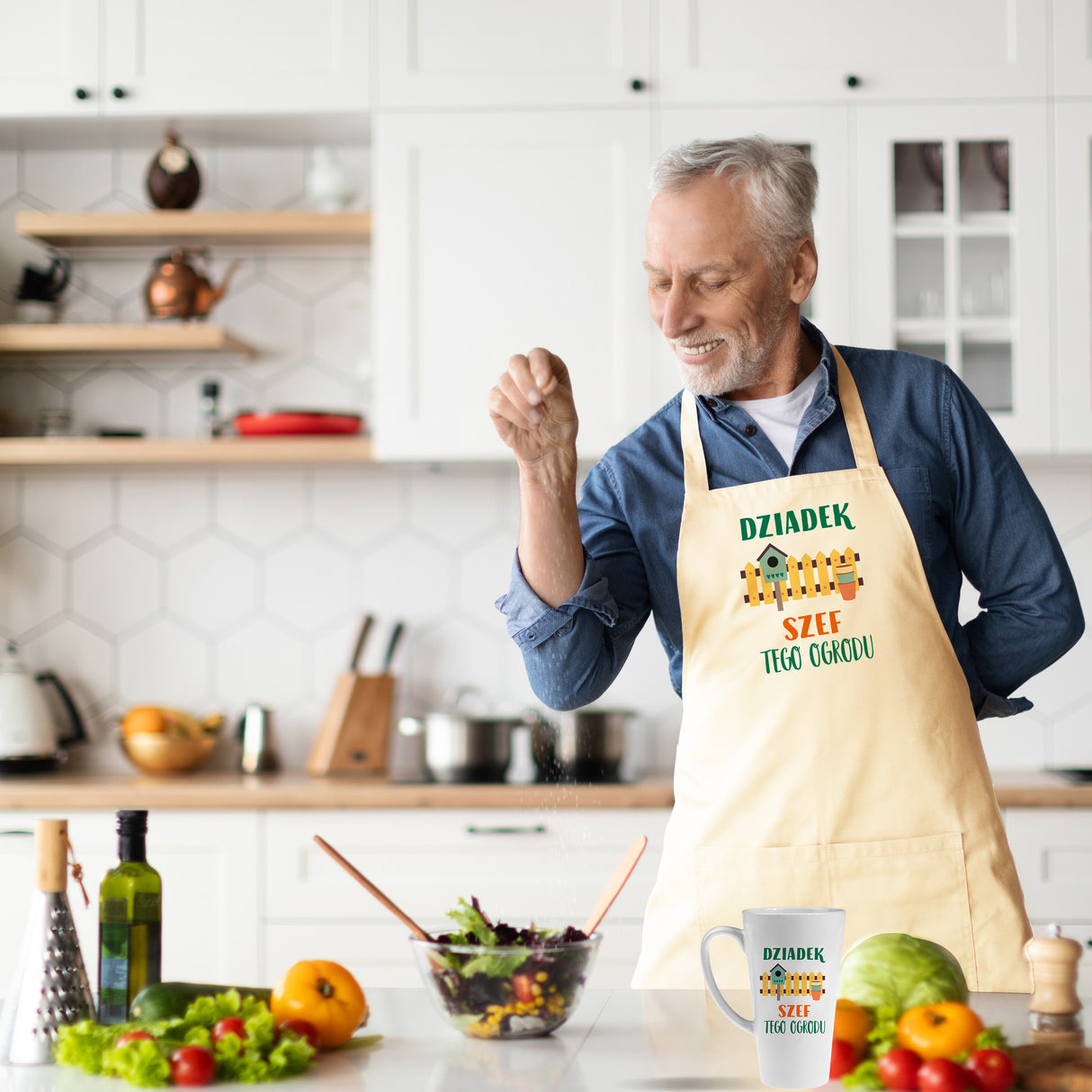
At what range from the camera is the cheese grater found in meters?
0.94

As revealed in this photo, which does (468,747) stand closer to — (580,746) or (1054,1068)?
(580,746)

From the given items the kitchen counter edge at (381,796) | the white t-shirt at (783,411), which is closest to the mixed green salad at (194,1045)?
the white t-shirt at (783,411)

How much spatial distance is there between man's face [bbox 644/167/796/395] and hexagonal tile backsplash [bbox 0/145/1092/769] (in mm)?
1510

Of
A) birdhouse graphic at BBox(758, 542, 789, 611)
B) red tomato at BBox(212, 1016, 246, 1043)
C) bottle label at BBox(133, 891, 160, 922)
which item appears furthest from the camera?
birdhouse graphic at BBox(758, 542, 789, 611)

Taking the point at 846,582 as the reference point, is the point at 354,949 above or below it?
below

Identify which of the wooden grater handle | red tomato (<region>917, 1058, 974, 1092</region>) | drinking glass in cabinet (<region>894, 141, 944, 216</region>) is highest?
drinking glass in cabinet (<region>894, 141, 944, 216</region>)

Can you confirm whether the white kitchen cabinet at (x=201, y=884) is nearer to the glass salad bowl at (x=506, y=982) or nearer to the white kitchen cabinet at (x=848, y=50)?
the glass salad bowl at (x=506, y=982)

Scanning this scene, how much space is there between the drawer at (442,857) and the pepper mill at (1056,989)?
1516mm

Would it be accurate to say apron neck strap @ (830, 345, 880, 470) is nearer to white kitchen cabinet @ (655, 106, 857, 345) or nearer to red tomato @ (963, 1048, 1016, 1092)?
red tomato @ (963, 1048, 1016, 1092)

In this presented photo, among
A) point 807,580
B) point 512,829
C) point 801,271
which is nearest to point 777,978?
point 807,580

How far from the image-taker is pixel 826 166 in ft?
8.58

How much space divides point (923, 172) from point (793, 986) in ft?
7.19

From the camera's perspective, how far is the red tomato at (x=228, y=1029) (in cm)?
89

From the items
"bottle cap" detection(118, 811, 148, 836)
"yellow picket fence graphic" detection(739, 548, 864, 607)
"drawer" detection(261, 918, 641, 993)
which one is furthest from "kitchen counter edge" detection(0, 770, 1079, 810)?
"bottle cap" detection(118, 811, 148, 836)
